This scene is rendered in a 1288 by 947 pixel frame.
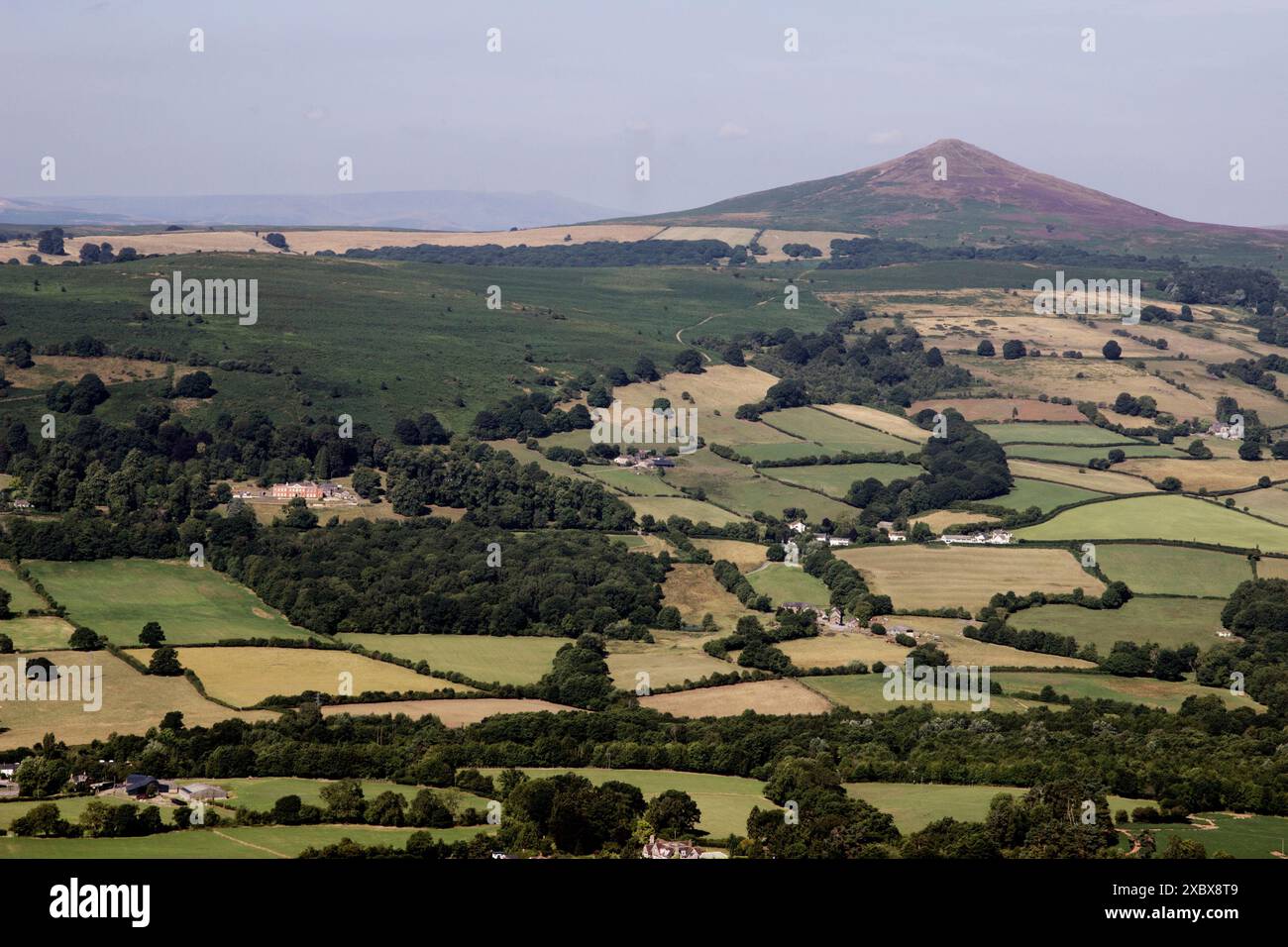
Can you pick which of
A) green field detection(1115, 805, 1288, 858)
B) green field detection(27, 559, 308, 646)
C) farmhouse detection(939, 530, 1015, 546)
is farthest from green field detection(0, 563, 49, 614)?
farmhouse detection(939, 530, 1015, 546)

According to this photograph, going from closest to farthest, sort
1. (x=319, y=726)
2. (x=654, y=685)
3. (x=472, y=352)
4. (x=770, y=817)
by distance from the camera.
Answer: (x=770, y=817) < (x=319, y=726) < (x=654, y=685) < (x=472, y=352)

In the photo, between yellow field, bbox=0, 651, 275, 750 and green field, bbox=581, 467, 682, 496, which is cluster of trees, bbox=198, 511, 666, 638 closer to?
green field, bbox=581, 467, 682, 496

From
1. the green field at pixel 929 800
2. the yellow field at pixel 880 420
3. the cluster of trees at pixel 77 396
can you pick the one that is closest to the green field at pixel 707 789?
the green field at pixel 929 800

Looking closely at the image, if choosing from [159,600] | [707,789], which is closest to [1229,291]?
[159,600]

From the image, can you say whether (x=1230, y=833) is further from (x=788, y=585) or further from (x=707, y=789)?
(x=788, y=585)
